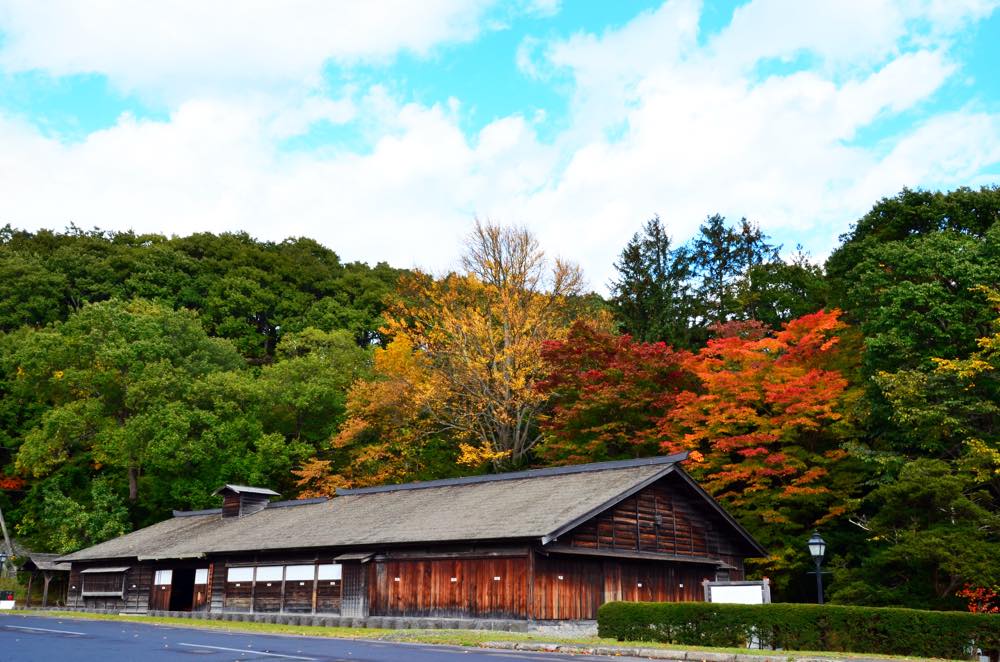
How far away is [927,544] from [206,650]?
76.3ft

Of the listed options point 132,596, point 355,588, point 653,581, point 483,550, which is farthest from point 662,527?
point 132,596

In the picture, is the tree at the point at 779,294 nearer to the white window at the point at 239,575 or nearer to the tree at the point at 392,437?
the tree at the point at 392,437

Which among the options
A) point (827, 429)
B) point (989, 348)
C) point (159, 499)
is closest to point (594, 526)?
point (827, 429)

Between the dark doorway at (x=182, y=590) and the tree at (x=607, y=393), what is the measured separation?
65.6ft

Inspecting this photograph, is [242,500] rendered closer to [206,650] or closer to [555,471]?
[555,471]

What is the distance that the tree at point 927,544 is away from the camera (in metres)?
28.5

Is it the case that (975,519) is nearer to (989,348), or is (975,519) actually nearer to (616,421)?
(989,348)

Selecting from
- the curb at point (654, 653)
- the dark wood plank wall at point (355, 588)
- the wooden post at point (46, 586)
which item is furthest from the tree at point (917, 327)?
the wooden post at point (46, 586)

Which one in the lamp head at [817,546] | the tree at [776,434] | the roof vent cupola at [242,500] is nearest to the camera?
the lamp head at [817,546]

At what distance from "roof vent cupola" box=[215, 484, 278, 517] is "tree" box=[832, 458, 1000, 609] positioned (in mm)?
31858

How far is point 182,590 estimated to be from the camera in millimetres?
45594

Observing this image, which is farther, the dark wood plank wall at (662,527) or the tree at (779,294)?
the tree at (779,294)

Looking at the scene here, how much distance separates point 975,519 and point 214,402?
47408 mm

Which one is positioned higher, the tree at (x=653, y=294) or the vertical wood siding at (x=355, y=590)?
the tree at (x=653, y=294)
